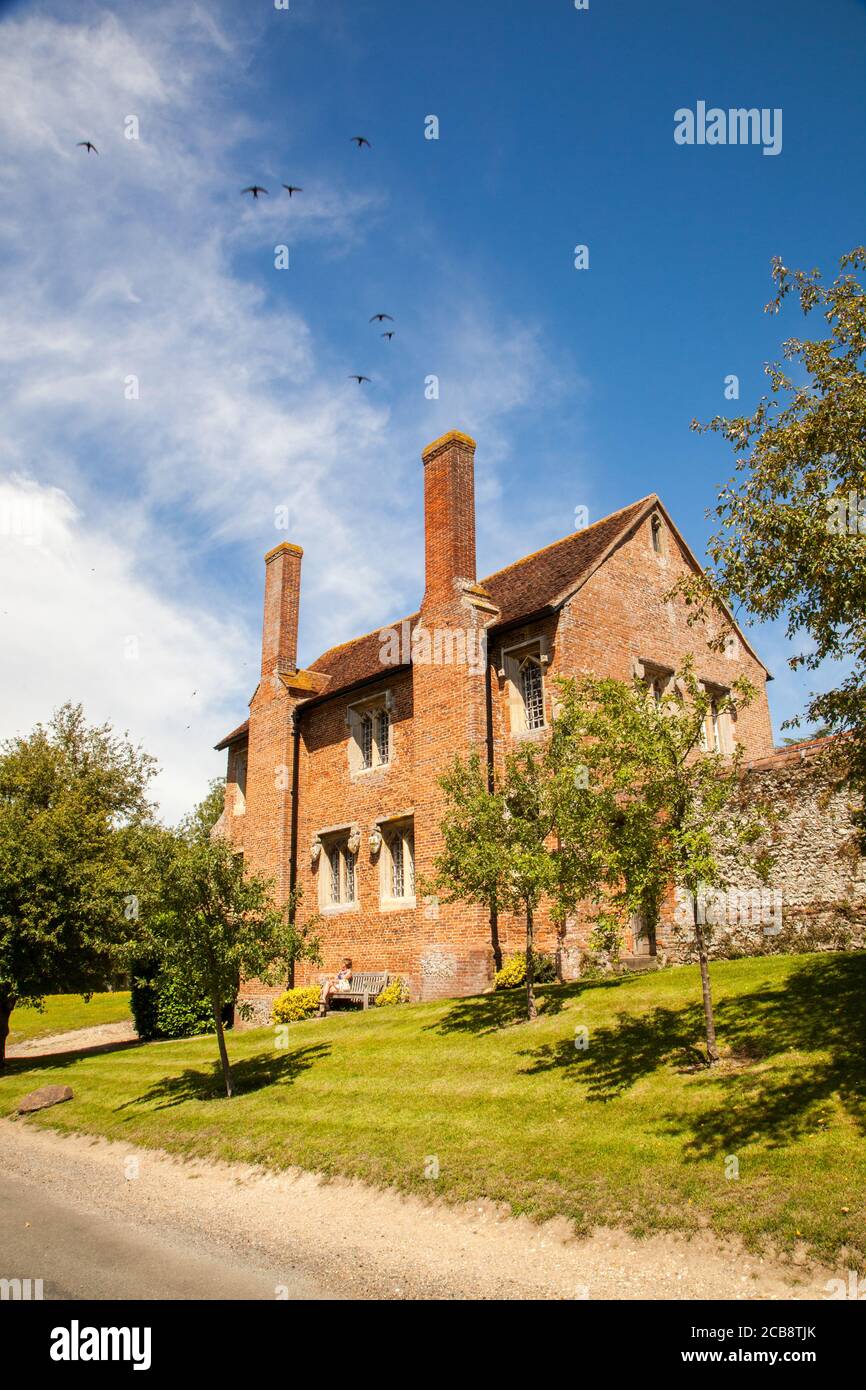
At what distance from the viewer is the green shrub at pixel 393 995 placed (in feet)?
70.7

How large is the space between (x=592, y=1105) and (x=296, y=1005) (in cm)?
1410

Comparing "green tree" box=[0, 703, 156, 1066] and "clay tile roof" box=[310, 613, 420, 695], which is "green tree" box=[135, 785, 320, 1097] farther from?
"clay tile roof" box=[310, 613, 420, 695]

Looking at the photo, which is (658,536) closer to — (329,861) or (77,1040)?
(329,861)

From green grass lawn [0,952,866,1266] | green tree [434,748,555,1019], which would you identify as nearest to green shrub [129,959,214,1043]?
green grass lawn [0,952,866,1266]

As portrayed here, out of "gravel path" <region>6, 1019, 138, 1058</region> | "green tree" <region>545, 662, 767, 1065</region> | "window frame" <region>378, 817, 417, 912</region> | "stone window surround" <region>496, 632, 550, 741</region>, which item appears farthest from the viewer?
"gravel path" <region>6, 1019, 138, 1058</region>

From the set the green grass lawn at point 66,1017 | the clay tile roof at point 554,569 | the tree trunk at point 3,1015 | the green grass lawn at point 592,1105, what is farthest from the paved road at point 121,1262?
the green grass lawn at point 66,1017

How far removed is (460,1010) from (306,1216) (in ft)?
27.4

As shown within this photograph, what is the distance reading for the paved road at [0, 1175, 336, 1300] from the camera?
293 inches

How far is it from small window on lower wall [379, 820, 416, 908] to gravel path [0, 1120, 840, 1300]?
11828 millimetres

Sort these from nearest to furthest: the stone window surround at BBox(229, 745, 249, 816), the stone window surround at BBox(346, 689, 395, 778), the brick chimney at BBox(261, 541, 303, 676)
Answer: the stone window surround at BBox(346, 689, 395, 778)
the brick chimney at BBox(261, 541, 303, 676)
the stone window surround at BBox(229, 745, 249, 816)

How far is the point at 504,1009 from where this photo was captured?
16.7 m
